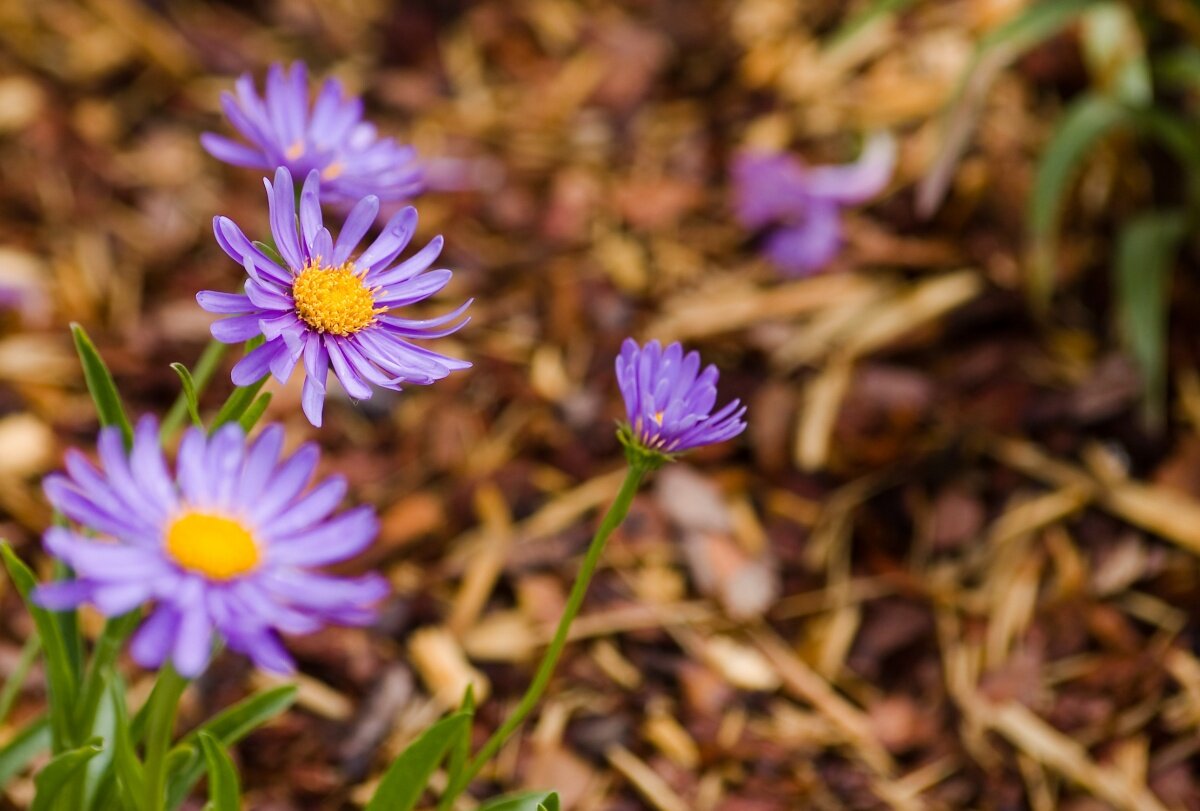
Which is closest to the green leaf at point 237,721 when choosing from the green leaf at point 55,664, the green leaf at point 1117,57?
the green leaf at point 55,664

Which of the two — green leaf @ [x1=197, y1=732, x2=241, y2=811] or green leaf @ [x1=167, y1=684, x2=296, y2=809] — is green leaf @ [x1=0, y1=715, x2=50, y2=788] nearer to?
green leaf @ [x1=167, y1=684, x2=296, y2=809]

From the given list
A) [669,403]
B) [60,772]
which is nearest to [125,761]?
[60,772]

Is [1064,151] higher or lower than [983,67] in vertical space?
lower

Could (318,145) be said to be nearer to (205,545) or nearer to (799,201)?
(205,545)

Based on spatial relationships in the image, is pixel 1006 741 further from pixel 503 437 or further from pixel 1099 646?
pixel 503 437

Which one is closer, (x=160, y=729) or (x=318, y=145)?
(x=160, y=729)

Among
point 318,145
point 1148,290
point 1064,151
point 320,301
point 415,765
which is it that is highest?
point 318,145

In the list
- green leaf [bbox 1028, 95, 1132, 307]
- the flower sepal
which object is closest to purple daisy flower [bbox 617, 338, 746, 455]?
the flower sepal
